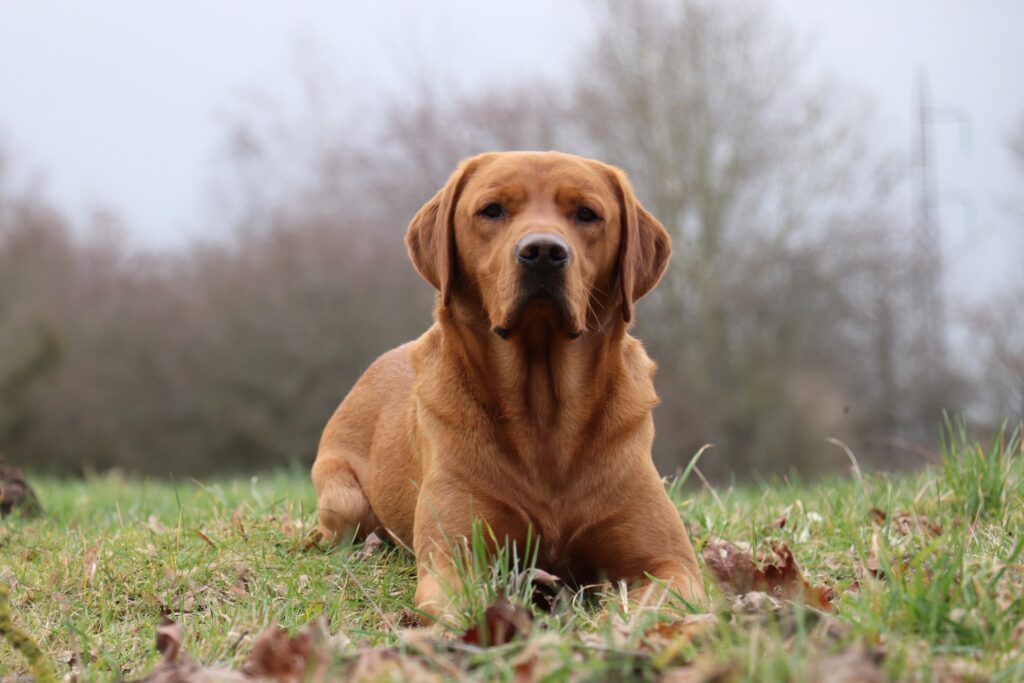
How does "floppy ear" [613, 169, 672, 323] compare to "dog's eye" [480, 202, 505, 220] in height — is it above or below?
below

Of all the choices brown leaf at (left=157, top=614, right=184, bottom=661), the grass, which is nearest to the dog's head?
the grass

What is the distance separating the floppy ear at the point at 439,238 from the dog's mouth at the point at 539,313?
37cm

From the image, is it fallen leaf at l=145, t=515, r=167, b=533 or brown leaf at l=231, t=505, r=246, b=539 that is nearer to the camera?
brown leaf at l=231, t=505, r=246, b=539

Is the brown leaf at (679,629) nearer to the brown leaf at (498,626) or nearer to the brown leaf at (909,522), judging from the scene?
the brown leaf at (498,626)

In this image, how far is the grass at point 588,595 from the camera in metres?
2.41

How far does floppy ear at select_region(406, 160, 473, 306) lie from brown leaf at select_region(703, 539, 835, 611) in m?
1.46

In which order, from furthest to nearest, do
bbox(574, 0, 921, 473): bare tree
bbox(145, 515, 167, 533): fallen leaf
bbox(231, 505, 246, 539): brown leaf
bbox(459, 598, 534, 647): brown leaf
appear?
bbox(574, 0, 921, 473): bare tree
bbox(145, 515, 167, 533): fallen leaf
bbox(231, 505, 246, 539): brown leaf
bbox(459, 598, 534, 647): brown leaf

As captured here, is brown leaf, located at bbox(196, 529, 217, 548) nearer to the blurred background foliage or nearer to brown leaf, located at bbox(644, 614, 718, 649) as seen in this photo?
brown leaf, located at bbox(644, 614, 718, 649)

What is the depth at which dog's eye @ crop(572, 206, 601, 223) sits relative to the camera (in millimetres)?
4277

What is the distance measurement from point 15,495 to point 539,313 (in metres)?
3.90

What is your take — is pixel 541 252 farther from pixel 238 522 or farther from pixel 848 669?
pixel 238 522

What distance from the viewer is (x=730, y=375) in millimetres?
22531

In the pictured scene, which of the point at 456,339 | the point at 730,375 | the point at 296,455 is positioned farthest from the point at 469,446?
the point at 296,455

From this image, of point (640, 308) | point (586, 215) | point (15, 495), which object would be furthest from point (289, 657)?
point (640, 308)
